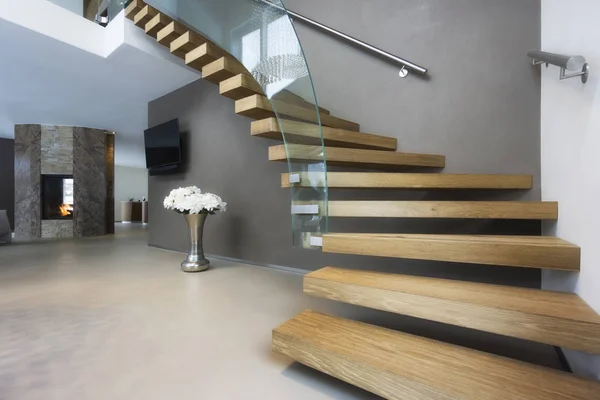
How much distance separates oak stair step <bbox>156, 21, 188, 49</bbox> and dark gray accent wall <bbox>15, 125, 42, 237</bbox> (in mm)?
5516

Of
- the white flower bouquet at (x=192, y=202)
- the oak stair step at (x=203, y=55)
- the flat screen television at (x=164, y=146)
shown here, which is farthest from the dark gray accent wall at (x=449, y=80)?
the flat screen television at (x=164, y=146)

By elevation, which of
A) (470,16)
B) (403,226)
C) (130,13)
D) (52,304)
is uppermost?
(130,13)

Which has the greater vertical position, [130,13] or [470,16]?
[130,13]

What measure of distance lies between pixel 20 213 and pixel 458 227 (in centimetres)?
895

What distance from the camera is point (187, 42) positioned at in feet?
9.25

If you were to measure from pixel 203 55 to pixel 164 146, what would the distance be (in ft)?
7.53

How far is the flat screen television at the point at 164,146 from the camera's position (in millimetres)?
4336

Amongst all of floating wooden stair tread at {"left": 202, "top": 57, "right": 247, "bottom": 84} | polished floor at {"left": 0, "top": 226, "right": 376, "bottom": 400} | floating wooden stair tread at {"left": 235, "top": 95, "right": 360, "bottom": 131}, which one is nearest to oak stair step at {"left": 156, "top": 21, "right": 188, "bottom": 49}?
floating wooden stair tread at {"left": 202, "top": 57, "right": 247, "bottom": 84}

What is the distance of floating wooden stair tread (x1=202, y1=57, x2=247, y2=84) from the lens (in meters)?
2.50

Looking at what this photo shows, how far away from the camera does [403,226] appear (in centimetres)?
245

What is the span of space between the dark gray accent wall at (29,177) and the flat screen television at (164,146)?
12.2 feet

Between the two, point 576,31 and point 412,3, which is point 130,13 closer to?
point 412,3

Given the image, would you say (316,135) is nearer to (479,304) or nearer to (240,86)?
(240,86)

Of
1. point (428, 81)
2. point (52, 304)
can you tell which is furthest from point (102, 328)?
point (428, 81)
